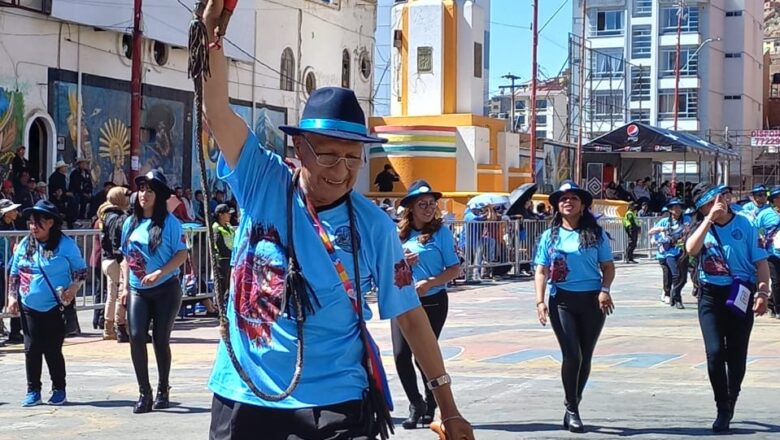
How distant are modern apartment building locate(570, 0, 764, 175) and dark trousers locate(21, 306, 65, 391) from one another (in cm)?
6838

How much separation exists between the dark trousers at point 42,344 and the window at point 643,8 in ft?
241

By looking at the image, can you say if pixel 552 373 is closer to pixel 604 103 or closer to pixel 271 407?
pixel 271 407

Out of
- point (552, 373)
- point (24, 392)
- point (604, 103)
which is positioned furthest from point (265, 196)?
point (604, 103)

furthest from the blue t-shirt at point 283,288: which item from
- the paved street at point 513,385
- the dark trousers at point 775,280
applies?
the dark trousers at point 775,280

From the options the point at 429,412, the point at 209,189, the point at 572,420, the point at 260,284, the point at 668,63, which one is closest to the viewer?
the point at 209,189

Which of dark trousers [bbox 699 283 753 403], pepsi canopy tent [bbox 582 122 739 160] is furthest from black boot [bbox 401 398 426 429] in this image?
pepsi canopy tent [bbox 582 122 739 160]

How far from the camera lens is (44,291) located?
34.0ft

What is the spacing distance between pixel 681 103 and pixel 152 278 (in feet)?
236

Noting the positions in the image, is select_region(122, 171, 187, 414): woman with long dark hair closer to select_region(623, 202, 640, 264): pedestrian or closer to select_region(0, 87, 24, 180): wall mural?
select_region(0, 87, 24, 180): wall mural

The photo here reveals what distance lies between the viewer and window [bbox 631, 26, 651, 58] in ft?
263

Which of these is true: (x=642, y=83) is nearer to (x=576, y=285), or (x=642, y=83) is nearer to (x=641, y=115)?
(x=641, y=115)

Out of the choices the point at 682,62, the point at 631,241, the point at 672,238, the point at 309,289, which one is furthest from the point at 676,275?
the point at 682,62

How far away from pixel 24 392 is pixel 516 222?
17540mm

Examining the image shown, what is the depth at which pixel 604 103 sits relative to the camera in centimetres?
8000
